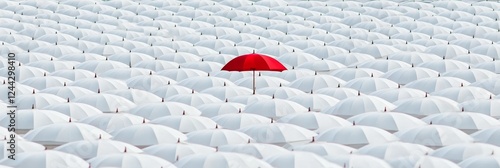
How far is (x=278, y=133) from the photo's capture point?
46.5 meters

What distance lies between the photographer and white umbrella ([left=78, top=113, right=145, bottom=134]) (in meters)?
48.8

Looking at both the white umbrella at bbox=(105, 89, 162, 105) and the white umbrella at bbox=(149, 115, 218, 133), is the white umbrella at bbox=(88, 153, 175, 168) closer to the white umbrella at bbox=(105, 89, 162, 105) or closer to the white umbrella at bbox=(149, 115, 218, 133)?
the white umbrella at bbox=(149, 115, 218, 133)

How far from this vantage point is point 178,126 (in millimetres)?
48531

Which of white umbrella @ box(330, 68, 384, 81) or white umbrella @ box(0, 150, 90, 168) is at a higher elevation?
white umbrella @ box(0, 150, 90, 168)

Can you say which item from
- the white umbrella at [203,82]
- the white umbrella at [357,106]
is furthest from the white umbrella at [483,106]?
the white umbrella at [203,82]

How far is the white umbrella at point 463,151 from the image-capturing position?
136 feet

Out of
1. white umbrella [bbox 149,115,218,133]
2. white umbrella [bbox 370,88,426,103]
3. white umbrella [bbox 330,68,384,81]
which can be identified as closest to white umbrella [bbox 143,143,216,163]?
white umbrella [bbox 149,115,218,133]

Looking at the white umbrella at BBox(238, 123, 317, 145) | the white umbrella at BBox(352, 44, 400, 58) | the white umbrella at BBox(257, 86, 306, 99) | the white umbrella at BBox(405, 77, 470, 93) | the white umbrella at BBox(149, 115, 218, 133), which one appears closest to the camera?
the white umbrella at BBox(238, 123, 317, 145)

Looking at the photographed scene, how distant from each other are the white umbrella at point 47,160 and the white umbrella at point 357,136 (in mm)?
10558

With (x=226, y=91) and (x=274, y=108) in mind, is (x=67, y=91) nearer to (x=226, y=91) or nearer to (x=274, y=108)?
(x=226, y=91)

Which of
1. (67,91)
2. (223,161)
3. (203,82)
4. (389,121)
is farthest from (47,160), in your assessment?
(203,82)

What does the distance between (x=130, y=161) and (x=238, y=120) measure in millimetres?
10604

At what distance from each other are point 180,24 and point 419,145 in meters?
46.0

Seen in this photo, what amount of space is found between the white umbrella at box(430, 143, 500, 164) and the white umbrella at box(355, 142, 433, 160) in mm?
590
